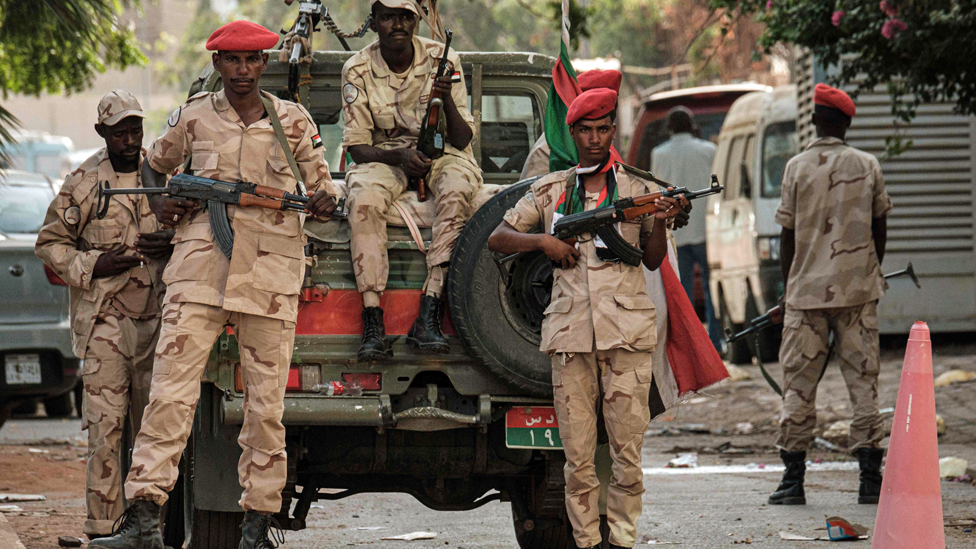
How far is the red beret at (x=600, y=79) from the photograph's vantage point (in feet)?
20.3

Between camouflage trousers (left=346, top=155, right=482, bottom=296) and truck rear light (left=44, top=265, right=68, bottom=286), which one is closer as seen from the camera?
camouflage trousers (left=346, top=155, right=482, bottom=296)

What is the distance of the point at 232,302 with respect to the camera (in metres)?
5.11

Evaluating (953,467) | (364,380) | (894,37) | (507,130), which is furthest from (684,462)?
(364,380)

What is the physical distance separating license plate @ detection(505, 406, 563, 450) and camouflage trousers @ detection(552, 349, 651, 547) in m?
0.15

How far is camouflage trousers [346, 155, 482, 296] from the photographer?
5395mm

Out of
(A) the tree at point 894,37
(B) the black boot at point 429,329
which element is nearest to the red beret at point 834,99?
(A) the tree at point 894,37

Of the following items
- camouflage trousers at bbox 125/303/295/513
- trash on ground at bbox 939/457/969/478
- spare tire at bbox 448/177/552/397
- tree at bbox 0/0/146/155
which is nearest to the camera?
camouflage trousers at bbox 125/303/295/513

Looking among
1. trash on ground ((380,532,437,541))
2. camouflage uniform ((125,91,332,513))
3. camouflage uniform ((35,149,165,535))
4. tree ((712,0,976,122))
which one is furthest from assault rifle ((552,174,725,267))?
tree ((712,0,976,122))

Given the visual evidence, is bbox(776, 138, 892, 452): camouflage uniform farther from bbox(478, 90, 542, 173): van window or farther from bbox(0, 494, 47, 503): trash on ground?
bbox(0, 494, 47, 503): trash on ground

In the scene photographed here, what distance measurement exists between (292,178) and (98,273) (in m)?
1.08

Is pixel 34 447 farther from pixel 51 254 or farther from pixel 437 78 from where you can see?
pixel 437 78

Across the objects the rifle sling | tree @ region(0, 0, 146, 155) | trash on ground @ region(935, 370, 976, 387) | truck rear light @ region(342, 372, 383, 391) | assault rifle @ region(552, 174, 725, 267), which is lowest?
trash on ground @ region(935, 370, 976, 387)

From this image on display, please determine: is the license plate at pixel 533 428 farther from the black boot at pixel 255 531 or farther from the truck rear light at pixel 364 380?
the black boot at pixel 255 531

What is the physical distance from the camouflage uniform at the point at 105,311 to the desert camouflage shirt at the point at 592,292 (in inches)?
64.2
